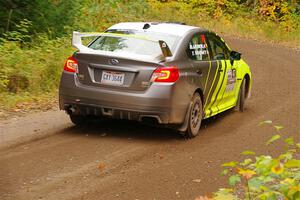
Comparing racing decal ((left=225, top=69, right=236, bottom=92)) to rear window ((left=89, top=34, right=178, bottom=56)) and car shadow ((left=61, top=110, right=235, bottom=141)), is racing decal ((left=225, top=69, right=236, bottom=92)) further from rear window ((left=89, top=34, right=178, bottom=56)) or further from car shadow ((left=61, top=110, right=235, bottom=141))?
rear window ((left=89, top=34, right=178, bottom=56))

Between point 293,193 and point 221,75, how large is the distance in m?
6.77

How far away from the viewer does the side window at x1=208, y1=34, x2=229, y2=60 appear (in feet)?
33.5

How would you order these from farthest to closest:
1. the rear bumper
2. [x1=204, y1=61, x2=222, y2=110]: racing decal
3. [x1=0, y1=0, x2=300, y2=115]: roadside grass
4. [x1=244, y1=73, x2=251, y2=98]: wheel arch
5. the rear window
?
1. [x1=0, y1=0, x2=300, y2=115]: roadside grass
2. [x1=244, y1=73, x2=251, y2=98]: wheel arch
3. [x1=204, y1=61, x2=222, y2=110]: racing decal
4. the rear window
5. the rear bumper

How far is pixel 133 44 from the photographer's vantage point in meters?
8.82

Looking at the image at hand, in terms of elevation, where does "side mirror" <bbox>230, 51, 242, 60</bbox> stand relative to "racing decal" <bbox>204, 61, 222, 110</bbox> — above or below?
above

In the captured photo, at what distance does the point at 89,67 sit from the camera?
28.0 ft

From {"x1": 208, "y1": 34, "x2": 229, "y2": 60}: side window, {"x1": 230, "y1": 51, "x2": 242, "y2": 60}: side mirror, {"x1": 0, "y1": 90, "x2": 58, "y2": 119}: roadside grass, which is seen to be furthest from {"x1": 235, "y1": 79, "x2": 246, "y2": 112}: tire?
{"x1": 0, "y1": 90, "x2": 58, "y2": 119}: roadside grass

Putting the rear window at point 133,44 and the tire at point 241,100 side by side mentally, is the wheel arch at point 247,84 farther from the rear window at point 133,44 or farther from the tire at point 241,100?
the rear window at point 133,44

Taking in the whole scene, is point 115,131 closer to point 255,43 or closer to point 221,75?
point 221,75

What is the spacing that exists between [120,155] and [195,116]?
71.5 inches

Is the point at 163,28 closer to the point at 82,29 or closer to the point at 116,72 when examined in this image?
the point at 116,72

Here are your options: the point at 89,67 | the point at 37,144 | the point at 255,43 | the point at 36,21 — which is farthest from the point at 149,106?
the point at 255,43

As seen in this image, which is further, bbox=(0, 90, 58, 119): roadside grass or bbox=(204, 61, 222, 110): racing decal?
bbox=(0, 90, 58, 119): roadside grass

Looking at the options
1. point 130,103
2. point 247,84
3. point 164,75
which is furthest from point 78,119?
point 247,84
